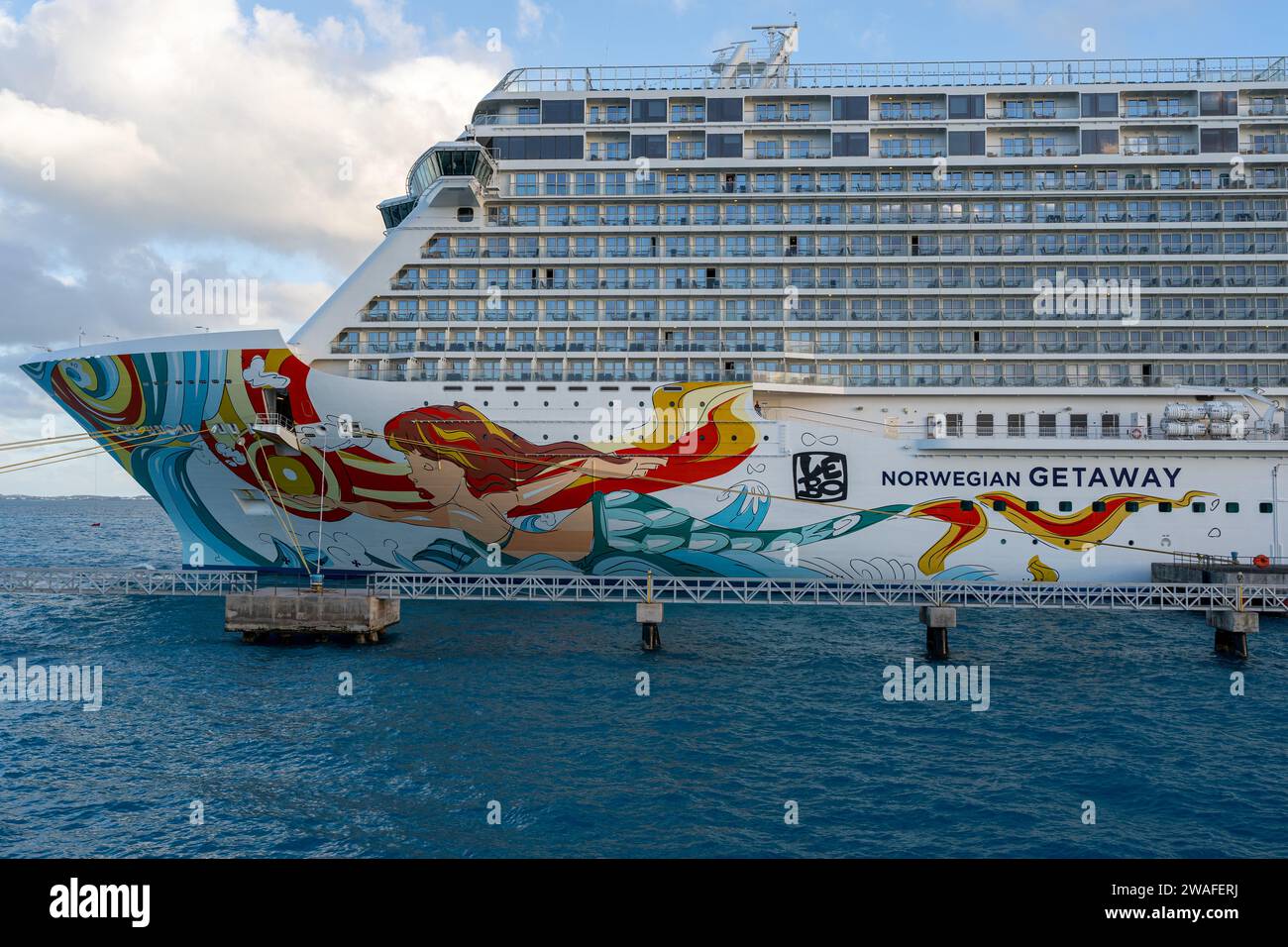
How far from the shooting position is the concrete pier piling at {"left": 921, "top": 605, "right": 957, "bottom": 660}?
774 inches

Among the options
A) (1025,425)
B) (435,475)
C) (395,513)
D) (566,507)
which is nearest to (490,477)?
(435,475)

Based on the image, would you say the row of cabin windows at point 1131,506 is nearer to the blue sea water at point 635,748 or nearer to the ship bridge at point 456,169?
the blue sea water at point 635,748

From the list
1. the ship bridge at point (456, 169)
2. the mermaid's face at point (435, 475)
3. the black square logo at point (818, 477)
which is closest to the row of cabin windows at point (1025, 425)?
the black square logo at point (818, 477)

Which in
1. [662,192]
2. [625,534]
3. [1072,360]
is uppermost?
[662,192]

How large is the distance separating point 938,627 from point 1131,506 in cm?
908

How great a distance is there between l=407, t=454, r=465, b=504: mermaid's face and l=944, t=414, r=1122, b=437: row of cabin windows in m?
14.8

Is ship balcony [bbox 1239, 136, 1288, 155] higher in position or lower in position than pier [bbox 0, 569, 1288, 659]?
higher

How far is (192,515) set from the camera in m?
25.5

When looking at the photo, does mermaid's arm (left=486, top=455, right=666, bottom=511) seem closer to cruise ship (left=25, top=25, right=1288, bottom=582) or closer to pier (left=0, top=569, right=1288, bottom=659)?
cruise ship (left=25, top=25, right=1288, bottom=582)

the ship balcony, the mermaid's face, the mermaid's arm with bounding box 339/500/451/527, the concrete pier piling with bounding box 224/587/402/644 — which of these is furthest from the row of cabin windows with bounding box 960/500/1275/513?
the concrete pier piling with bounding box 224/587/402/644

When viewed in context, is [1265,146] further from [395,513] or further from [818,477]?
[395,513]
